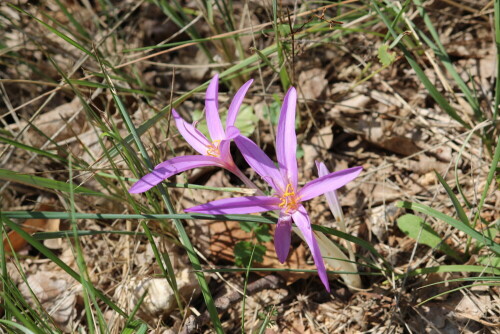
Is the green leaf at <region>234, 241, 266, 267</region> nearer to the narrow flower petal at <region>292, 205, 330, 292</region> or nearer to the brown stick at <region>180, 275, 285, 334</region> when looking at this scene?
the brown stick at <region>180, 275, 285, 334</region>

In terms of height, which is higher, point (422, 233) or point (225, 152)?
point (225, 152)

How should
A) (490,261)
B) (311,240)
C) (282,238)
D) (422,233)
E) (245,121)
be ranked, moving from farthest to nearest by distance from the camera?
1. (245,121)
2. (422,233)
3. (490,261)
4. (282,238)
5. (311,240)

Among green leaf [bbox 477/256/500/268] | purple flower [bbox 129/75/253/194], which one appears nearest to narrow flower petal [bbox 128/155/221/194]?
purple flower [bbox 129/75/253/194]

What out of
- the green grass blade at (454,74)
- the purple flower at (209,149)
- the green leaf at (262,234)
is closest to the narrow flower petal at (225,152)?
the purple flower at (209,149)

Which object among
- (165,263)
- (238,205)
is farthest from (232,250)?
(238,205)

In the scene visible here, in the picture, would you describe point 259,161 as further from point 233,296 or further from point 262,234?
point 233,296

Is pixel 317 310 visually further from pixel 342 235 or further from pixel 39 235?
pixel 39 235

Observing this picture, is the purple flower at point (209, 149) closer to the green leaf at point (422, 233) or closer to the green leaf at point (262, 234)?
the green leaf at point (262, 234)
